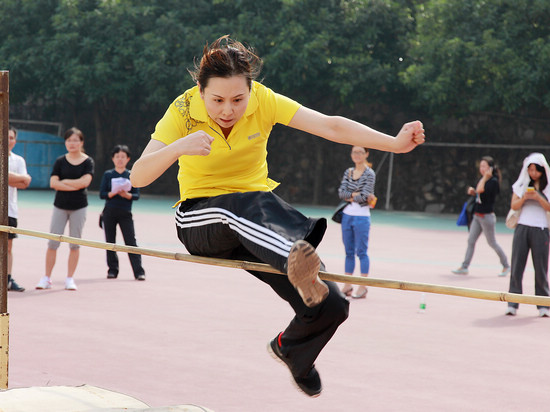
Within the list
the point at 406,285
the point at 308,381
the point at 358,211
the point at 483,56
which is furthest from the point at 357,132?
the point at 483,56

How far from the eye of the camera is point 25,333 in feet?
21.7

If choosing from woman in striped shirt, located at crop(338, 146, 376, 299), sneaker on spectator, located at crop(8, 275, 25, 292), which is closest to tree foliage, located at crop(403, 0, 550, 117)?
woman in striped shirt, located at crop(338, 146, 376, 299)

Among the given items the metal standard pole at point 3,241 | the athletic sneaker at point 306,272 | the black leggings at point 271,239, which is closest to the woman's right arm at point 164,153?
the black leggings at point 271,239

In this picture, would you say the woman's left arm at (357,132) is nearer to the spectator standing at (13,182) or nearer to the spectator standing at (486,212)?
the spectator standing at (13,182)

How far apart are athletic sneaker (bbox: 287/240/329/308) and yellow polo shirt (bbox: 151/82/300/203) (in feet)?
1.96

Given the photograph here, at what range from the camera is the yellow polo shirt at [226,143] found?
11.9ft

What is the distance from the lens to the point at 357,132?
3.62 m

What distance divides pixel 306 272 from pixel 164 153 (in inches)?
29.9

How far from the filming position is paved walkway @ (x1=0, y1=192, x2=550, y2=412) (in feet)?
16.7

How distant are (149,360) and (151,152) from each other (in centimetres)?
279

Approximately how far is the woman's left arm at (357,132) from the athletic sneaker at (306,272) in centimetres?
57

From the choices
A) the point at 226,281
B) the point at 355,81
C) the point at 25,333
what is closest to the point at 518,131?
the point at 355,81

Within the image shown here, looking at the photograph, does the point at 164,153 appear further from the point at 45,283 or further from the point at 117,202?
the point at 117,202

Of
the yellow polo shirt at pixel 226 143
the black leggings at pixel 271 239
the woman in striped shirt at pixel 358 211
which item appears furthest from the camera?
the woman in striped shirt at pixel 358 211
